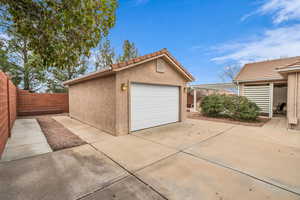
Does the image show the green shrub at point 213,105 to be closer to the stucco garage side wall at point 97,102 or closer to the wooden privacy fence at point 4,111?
the stucco garage side wall at point 97,102

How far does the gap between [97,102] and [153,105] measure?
2793 millimetres

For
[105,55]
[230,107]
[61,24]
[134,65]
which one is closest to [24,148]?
[61,24]

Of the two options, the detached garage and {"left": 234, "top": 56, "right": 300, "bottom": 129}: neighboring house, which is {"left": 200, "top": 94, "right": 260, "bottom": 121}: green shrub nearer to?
{"left": 234, "top": 56, "right": 300, "bottom": 129}: neighboring house

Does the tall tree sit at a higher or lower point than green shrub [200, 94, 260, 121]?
higher

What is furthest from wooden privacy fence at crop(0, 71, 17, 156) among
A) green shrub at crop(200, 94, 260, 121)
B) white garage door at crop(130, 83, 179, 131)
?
green shrub at crop(200, 94, 260, 121)

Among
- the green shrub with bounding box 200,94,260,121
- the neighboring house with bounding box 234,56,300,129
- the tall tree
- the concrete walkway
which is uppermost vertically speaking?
the tall tree

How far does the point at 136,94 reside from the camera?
597 cm

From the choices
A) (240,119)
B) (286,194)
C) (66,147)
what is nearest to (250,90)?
(240,119)

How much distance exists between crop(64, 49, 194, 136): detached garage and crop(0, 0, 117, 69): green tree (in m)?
2.04

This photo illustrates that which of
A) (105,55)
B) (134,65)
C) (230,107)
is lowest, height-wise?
(230,107)

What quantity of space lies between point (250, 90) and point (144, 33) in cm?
1094

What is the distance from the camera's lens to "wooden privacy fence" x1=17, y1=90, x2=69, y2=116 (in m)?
11.2

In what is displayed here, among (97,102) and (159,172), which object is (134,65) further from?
(159,172)

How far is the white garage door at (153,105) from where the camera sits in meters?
5.99
